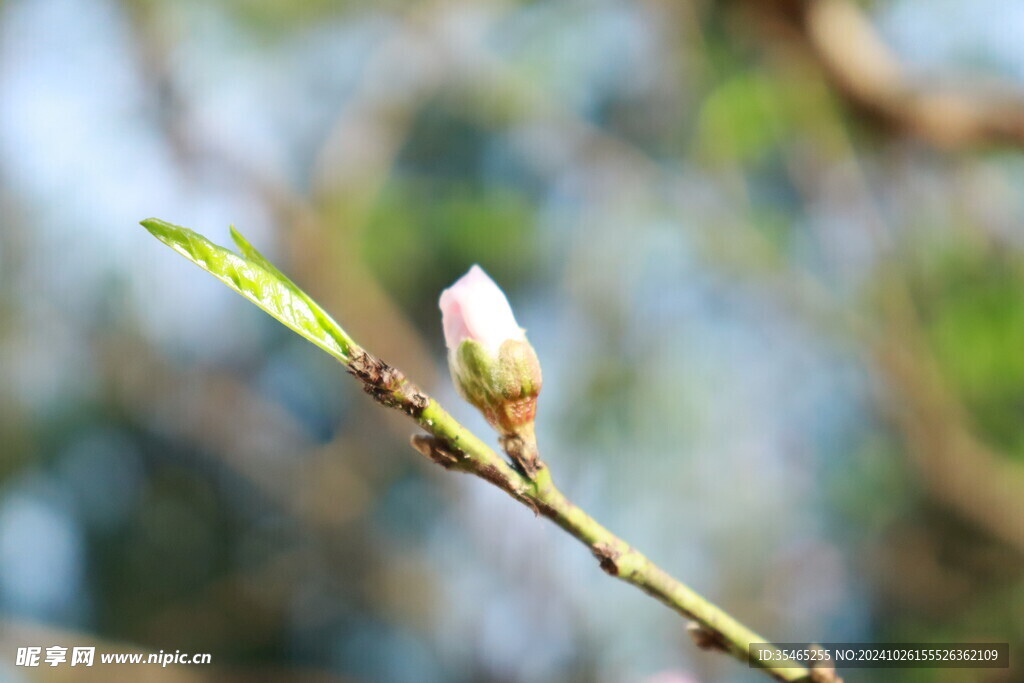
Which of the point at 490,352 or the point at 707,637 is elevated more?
the point at 490,352

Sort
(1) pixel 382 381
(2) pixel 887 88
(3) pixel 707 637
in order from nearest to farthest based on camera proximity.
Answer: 1. (1) pixel 382 381
2. (3) pixel 707 637
3. (2) pixel 887 88

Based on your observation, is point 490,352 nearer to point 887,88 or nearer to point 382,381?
point 382,381

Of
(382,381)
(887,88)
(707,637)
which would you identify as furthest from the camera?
(887,88)

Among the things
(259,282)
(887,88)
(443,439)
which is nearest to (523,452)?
(443,439)

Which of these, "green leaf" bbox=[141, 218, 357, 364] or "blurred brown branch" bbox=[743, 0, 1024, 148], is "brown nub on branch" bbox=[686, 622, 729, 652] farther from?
"blurred brown branch" bbox=[743, 0, 1024, 148]

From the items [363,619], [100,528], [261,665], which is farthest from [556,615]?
[100,528]
